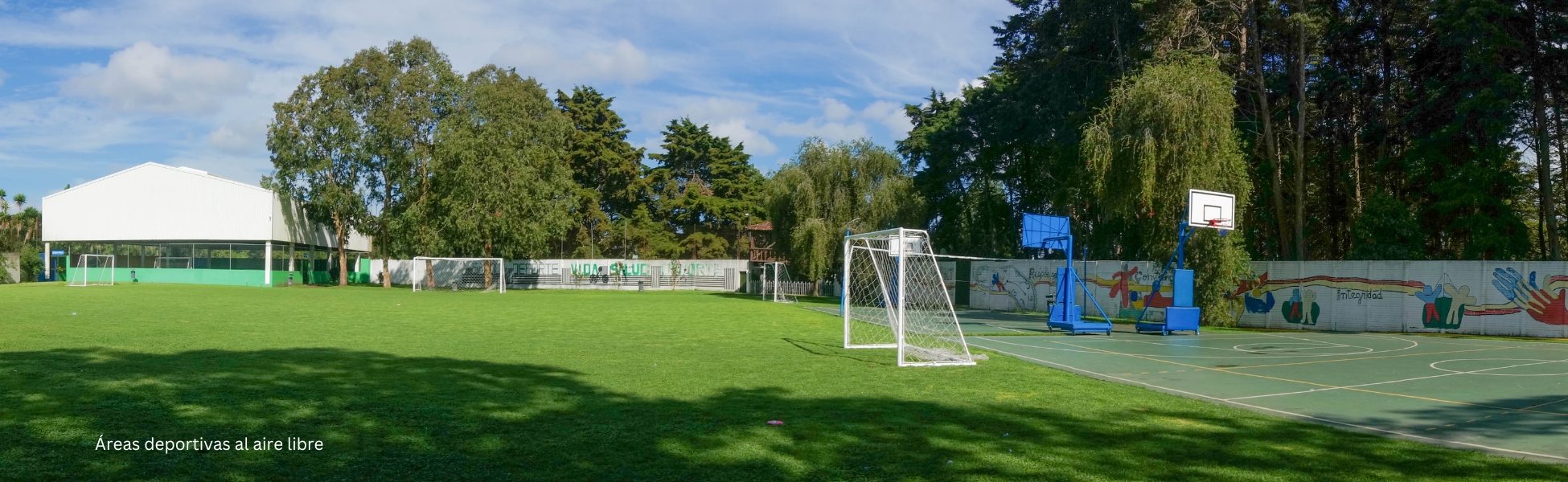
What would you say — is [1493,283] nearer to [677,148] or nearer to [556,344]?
[556,344]

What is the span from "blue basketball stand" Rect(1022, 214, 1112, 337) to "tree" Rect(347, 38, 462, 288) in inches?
1443

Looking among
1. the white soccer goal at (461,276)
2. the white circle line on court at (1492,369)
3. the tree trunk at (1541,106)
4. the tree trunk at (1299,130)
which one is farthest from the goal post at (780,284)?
the white circle line on court at (1492,369)

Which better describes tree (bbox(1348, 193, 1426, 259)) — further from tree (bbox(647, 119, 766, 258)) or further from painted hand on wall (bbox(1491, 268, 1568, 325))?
tree (bbox(647, 119, 766, 258))

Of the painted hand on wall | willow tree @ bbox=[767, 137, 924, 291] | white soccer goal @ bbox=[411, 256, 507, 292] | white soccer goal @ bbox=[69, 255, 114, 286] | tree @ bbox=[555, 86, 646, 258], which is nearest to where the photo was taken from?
the painted hand on wall

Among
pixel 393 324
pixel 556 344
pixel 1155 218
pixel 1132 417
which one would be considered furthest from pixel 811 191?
pixel 1132 417

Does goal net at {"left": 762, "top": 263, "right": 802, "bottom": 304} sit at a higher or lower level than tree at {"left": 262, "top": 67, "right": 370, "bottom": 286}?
lower

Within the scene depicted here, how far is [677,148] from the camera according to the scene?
71.6 meters

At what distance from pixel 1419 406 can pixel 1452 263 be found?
16350mm

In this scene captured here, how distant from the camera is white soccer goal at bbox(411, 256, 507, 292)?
5188 centimetres

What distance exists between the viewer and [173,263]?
174 feet

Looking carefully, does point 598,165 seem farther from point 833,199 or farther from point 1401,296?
point 1401,296

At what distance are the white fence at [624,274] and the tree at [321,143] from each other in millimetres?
10911

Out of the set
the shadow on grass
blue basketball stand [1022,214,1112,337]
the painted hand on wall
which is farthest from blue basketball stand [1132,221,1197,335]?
the shadow on grass

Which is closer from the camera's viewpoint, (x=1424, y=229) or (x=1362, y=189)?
(x=1424, y=229)
